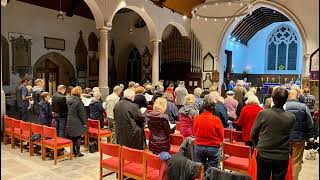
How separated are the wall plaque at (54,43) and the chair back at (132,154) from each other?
938 cm

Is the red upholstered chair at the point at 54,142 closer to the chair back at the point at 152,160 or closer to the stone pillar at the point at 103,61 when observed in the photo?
the chair back at the point at 152,160

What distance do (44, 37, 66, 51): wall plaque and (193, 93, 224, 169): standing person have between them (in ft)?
31.9

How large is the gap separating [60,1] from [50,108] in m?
6.60

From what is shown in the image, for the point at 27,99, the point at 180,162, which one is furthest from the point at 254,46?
the point at 180,162

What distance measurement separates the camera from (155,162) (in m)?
3.15

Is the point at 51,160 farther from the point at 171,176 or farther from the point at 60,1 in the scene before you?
the point at 60,1

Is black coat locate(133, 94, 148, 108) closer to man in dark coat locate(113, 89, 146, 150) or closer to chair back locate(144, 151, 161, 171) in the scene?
man in dark coat locate(113, 89, 146, 150)

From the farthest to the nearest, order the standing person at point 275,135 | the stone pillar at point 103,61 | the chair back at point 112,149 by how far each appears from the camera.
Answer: the stone pillar at point 103,61 → the chair back at point 112,149 → the standing person at point 275,135

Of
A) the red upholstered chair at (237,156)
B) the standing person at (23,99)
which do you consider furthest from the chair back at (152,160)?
the standing person at (23,99)

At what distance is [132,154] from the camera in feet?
11.2

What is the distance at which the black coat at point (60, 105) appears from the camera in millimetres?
5307

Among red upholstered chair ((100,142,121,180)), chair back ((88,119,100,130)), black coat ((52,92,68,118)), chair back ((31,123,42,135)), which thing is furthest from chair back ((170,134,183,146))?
chair back ((31,123,42,135))

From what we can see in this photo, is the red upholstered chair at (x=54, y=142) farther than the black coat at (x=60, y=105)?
No

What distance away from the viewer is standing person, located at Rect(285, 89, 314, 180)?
12.9 feet
